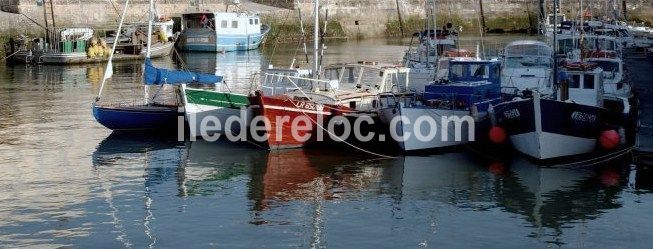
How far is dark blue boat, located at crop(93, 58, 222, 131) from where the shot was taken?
2909cm

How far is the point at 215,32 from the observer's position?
6869cm

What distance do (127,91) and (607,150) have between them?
2171 centimetres

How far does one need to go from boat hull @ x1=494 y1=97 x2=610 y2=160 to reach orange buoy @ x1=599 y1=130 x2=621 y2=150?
0.87ft

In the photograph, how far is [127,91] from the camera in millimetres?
40719

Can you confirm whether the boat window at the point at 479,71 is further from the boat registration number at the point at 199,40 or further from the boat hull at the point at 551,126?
the boat registration number at the point at 199,40

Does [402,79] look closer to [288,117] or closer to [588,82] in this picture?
[288,117]

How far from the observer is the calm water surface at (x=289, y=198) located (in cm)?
1800

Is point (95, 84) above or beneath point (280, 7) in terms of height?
beneath

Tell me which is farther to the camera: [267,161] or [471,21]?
[471,21]

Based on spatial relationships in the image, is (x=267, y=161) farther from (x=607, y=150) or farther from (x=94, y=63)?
(x=94, y=63)

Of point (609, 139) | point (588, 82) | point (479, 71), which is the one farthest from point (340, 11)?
point (609, 139)

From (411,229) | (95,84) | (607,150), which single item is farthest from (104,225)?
(95,84)

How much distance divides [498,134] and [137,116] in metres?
10.7

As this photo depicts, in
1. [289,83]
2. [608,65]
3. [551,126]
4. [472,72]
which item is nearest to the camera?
[551,126]
